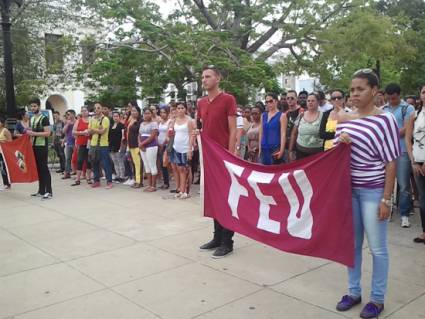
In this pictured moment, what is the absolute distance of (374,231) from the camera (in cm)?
350

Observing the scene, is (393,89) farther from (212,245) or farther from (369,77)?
(212,245)

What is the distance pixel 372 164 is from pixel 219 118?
83.3 inches

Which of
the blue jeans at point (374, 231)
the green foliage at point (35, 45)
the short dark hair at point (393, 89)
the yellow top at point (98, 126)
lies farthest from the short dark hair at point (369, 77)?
the green foliage at point (35, 45)

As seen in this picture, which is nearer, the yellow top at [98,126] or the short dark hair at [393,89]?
the short dark hair at [393,89]

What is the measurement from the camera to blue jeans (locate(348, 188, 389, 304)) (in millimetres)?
3498

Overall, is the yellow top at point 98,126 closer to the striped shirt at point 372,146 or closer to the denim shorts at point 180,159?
the denim shorts at point 180,159

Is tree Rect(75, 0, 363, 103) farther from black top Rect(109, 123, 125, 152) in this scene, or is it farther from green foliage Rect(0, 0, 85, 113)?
black top Rect(109, 123, 125, 152)

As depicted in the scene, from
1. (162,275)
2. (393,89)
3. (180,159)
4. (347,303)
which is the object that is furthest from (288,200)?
(180,159)

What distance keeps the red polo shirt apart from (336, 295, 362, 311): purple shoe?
219 cm

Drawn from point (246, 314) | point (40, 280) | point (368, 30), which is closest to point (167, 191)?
point (40, 280)

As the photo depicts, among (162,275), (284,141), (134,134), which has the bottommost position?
(162,275)

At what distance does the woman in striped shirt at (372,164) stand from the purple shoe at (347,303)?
146mm

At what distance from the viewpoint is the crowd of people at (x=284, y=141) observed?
11.4ft

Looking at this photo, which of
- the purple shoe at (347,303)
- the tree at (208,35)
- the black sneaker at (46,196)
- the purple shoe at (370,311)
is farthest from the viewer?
the tree at (208,35)
